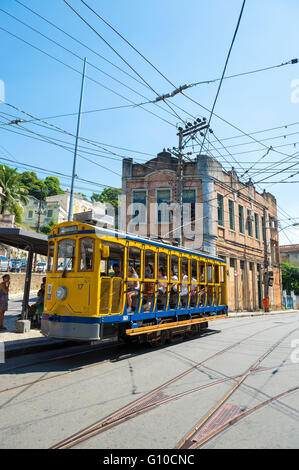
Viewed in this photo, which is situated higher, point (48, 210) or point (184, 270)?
point (48, 210)

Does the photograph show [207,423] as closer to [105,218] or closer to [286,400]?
[286,400]

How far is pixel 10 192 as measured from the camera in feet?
133

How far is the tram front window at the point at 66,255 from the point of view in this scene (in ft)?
25.1

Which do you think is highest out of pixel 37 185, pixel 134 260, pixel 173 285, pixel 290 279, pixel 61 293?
pixel 37 185

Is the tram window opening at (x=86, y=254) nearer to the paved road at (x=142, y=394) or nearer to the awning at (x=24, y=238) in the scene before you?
the paved road at (x=142, y=394)

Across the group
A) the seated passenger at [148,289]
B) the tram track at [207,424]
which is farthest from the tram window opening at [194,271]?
the tram track at [207,424]

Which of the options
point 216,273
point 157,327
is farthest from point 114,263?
point 216,273

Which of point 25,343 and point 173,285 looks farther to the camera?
point 173,285

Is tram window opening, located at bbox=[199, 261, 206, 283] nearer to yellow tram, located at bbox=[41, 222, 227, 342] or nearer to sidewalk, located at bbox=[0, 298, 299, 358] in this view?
yellow tram, located at bbox=[41, 222, 227, 342]

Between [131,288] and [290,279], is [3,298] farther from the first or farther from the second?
[290,279]

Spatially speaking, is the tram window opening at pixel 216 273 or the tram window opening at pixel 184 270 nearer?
the tram window opening at pixel 184 270

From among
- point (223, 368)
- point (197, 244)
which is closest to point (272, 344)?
point (223, 368)

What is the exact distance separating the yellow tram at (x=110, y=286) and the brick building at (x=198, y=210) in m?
10.9

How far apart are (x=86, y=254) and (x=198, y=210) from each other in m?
16.2
